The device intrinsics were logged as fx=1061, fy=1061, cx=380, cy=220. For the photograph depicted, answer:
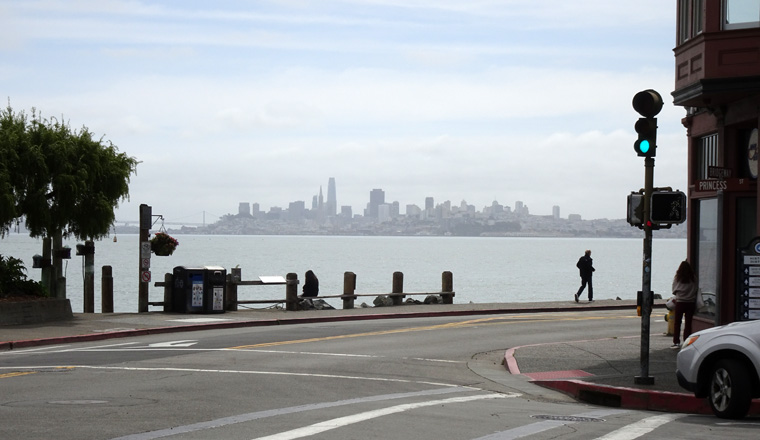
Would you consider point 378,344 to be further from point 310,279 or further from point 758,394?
point 310,279

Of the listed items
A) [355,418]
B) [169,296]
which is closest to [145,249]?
[169,296]

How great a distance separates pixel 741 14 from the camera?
18.7m

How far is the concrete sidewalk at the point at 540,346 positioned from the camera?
46.9ft

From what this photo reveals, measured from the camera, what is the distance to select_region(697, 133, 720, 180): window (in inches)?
812

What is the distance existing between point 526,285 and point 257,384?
91.5 m

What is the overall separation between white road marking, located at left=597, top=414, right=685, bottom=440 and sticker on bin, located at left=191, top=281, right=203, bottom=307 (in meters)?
18.7

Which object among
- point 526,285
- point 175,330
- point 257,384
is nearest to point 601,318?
point 175,330

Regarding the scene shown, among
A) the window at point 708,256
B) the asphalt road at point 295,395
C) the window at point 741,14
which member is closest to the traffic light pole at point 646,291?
the asphalt road at point 295,395

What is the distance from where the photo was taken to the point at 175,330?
25.0 metres

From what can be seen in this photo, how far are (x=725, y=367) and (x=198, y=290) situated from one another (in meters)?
19.4

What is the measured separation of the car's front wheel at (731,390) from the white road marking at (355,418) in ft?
9.79

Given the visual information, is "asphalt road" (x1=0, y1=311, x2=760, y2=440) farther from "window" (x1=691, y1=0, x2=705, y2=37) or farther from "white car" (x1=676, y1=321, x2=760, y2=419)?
"window" (x1=691, y1=0, x2=705, y2=37)

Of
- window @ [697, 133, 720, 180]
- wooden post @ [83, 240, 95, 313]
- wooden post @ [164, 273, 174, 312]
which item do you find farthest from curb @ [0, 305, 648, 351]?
window @ [697, 133, 720, 180]

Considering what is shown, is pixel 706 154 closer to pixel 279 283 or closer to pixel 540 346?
pixel 540 346
